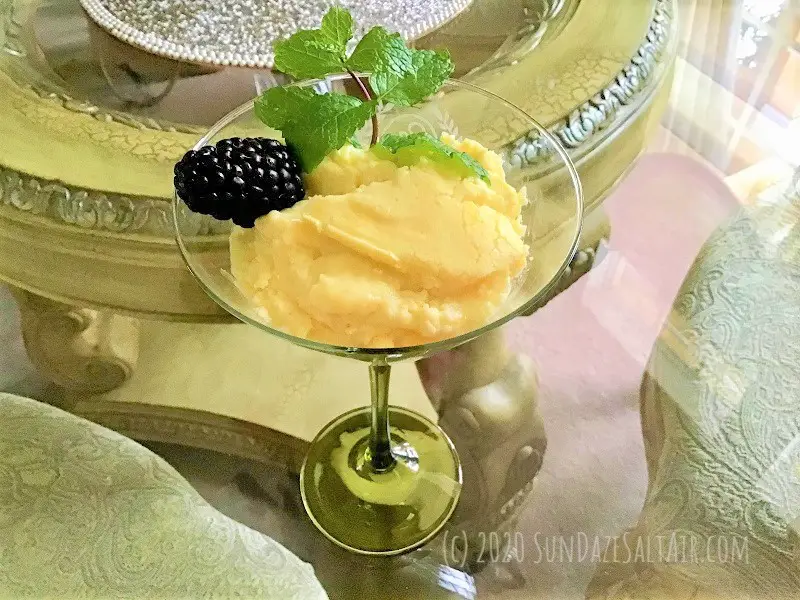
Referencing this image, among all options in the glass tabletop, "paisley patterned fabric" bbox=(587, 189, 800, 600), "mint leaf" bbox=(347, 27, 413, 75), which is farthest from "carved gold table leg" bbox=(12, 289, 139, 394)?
"paisley patterned fabric" bbox=(587, 189, 800, 600)

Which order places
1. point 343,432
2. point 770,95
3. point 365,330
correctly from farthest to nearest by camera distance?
point 770,95, point 343,432, point 365,330

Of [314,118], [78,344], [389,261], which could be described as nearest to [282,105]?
[314,118]

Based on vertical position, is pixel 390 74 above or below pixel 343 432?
above

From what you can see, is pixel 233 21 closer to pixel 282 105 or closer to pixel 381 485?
pixel 282 105

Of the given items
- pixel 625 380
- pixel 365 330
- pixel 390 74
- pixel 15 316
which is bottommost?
pixel 15 316

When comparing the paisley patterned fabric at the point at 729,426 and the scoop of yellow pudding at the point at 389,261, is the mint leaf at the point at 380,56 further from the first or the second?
the paisley patterned fabric at the point at 729,426

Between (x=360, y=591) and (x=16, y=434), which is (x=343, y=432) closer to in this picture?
(x=360, y=591)

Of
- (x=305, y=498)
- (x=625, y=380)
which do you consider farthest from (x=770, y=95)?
(x=305, y=498)
